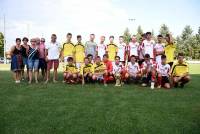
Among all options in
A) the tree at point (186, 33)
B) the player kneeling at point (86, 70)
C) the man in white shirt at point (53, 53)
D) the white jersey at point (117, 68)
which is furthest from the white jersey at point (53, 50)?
the tree at point (186, 33)

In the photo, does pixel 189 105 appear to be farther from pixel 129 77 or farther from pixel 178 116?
pixel 129 77

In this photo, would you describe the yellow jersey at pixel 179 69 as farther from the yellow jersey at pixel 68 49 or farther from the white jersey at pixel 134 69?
the yellow jersey at pixel 68 49

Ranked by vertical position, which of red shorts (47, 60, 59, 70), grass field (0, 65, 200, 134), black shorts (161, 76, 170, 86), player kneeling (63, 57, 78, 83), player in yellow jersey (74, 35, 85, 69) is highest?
player in yellow jersey (74, 35, 85, 69)

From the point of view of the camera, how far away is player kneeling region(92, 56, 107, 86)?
13078 mm

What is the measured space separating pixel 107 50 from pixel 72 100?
5.63m

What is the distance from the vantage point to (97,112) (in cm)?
736

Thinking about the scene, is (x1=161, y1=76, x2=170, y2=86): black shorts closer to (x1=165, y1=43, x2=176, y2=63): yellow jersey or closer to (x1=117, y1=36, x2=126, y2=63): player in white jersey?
(x1=165, y1=43, x2=176, y2=63): yellow jersey

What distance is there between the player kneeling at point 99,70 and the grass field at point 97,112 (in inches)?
96.8

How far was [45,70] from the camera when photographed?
14.0 meters

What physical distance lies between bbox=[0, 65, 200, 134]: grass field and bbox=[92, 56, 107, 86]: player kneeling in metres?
2.46

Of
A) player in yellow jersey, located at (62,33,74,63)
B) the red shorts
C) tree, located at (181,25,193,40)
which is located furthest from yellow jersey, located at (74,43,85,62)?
tree, located at (181,25,193,40)

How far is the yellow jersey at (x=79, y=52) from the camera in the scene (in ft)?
45.2

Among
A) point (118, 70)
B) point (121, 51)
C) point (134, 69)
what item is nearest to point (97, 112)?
point (118, 70)

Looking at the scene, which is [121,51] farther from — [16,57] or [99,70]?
[16,57]
